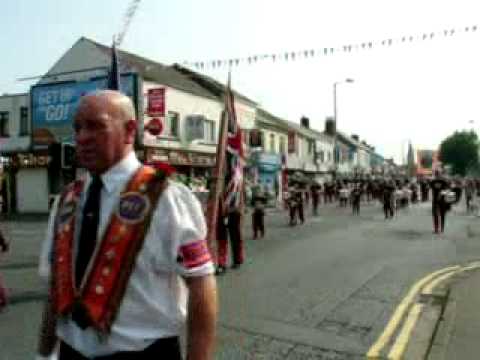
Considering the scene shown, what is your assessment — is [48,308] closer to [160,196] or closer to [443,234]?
[160,196]

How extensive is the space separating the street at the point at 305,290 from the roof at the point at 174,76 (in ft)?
58.8

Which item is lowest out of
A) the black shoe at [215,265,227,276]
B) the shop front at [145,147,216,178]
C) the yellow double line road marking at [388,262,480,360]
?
the yellow double line road marking at [388,262,480,360]

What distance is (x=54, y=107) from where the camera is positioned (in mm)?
32250

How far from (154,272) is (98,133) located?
54 cm

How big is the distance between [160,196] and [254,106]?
45742 mm

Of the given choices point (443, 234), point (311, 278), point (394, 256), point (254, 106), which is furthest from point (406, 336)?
point (254, 106)

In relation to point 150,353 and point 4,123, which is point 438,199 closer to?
point 150,353

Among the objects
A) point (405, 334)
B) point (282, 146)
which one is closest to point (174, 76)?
point (282, 146)

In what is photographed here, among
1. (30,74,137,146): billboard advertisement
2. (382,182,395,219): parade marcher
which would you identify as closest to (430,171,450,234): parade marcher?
(382,182,395,219): parade marcher

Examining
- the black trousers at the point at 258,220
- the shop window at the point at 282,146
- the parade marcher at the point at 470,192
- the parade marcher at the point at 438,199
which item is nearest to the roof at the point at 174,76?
the shop window at the point at 282,146

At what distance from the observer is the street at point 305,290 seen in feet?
20.1

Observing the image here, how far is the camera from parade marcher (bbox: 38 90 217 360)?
2.22m

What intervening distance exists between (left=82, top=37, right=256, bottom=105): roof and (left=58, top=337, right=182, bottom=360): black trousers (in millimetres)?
30434

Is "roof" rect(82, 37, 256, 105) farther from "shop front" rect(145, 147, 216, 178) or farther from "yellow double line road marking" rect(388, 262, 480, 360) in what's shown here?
"yellow double line road marking" rect(388, 262, 480, 360)
